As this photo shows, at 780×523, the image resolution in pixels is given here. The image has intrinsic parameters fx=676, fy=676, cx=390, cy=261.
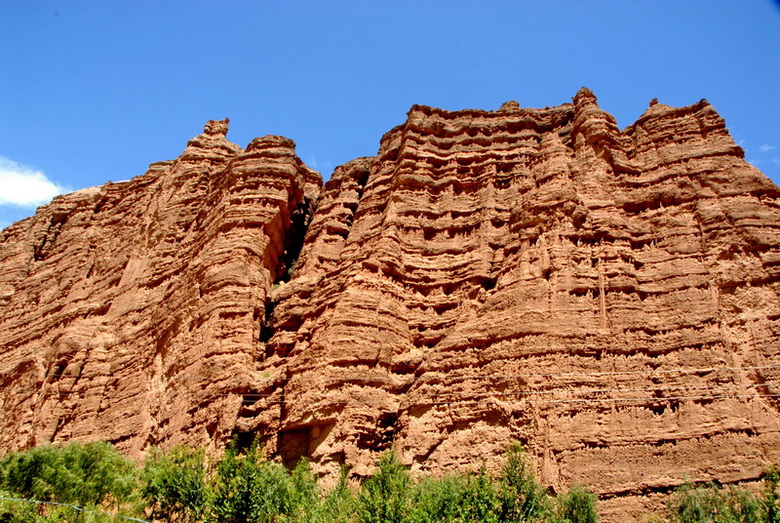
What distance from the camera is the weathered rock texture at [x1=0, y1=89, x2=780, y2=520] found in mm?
21359

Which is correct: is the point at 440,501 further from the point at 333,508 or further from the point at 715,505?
the point at 715,505

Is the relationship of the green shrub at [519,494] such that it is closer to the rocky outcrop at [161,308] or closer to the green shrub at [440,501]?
the green shrub at [440,501]

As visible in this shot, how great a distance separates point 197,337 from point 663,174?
2152cm

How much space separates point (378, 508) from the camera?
1884cm

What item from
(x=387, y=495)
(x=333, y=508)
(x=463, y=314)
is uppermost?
(x=463, y=314)

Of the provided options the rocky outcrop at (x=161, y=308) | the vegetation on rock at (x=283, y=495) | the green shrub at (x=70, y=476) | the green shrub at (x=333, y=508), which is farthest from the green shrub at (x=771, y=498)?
the green shrub at (x=70, y=476)

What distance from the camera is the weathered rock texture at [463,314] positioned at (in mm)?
21359

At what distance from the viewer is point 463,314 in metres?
27.1

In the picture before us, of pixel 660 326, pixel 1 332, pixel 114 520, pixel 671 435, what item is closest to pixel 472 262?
pixel 660 326

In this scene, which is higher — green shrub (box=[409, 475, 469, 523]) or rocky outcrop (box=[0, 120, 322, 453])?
rocky outcrop (box=[0, 120, 322, 453])

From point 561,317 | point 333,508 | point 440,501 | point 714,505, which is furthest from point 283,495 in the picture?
point 714,505

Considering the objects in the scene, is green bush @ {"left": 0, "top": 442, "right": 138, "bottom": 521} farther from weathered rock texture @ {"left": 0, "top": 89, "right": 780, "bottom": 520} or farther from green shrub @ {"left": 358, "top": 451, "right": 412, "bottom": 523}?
green shrub @ {"left": 358, "top": 451, "right": 412, "bottom": 523}

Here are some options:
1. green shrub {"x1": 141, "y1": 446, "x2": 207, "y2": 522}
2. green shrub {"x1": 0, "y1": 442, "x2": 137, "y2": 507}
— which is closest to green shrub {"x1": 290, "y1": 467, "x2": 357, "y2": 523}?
green shrub {"x1": 141, "y1": 446, "x2": 207, "y2": 522}

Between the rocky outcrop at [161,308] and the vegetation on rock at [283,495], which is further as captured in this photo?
the rocky outcrop at [161,308]
